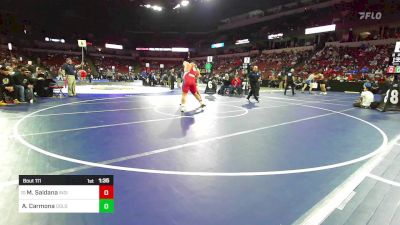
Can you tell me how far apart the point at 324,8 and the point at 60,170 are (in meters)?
42.0

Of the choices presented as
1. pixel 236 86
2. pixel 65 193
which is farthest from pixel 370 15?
pixel 65 193

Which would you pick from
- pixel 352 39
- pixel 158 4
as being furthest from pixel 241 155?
pixel 352 39

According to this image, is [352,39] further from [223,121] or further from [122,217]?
[122,217]

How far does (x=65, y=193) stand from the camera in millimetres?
2049

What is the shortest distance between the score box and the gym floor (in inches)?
18.4

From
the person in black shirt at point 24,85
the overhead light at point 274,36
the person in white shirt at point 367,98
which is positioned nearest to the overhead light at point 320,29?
the overhead light at point 274,36

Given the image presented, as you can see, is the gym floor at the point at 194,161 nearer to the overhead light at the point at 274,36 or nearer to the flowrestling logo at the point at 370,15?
the flowrestling logo at the point at 370,15

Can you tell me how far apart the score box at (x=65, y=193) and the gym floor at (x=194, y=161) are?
18.4 inches

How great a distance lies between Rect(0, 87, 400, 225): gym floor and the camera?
2.72 metres

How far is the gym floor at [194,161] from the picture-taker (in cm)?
272

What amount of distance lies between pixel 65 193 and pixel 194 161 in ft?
7.79

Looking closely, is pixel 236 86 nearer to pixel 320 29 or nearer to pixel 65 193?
pixel 65 193

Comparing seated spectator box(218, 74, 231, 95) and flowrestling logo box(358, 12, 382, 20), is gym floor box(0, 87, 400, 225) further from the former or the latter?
flowrestling logo box(358, 12, 382, 20)

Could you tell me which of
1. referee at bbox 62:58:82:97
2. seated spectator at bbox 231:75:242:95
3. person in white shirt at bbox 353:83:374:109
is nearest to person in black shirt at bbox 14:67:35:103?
referee at bbox 62:58:82:97
